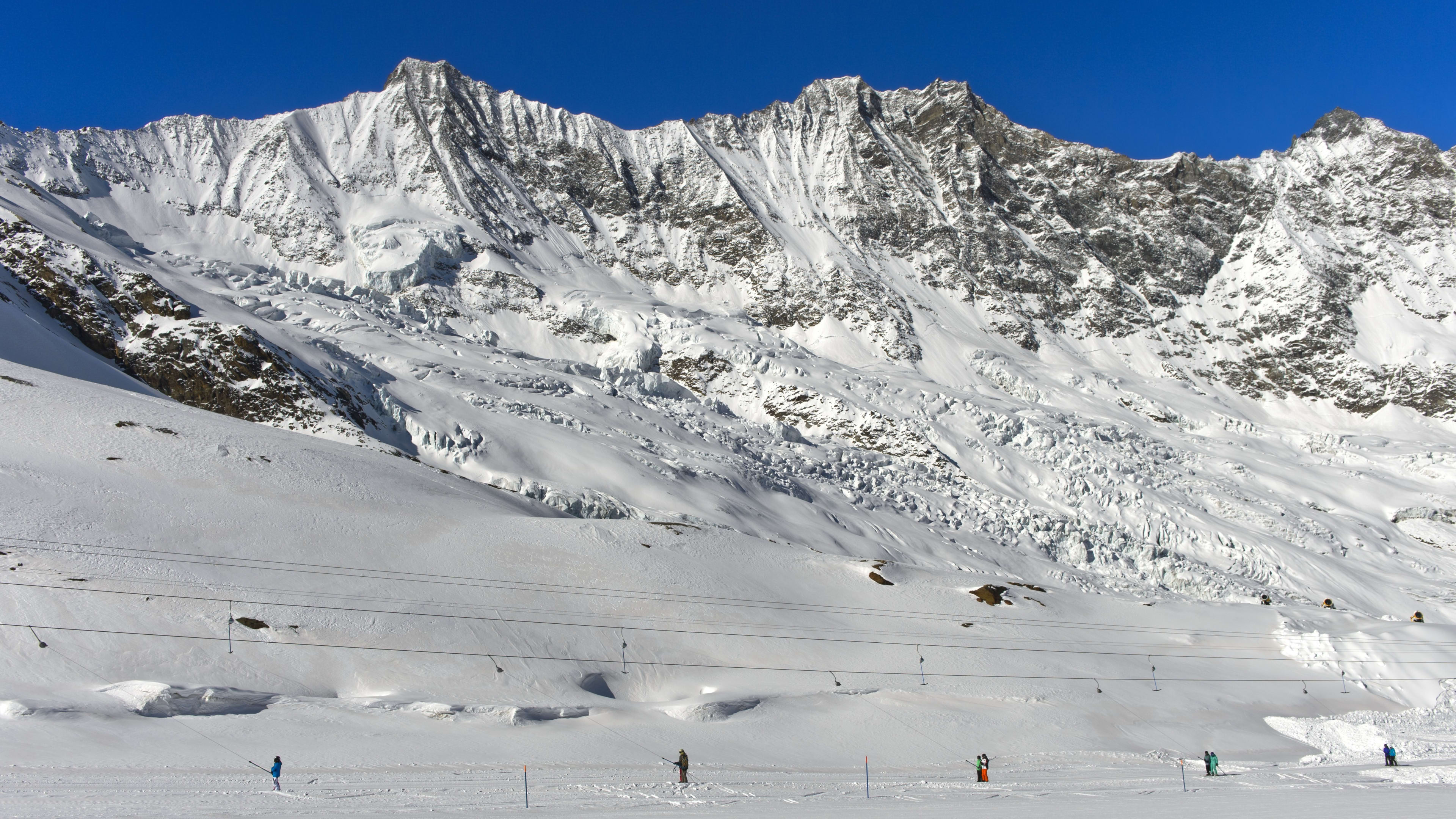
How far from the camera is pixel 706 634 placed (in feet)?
111

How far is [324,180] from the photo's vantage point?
418 feet

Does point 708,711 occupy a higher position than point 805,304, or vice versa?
point 805,304

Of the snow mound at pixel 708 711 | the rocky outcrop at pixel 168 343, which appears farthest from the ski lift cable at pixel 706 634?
the rocky outcrop at pixel 168 343

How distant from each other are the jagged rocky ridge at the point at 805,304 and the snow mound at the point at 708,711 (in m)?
23.6

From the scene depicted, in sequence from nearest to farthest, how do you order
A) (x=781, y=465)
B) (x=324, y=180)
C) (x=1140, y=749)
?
(x=1140, y=749), (x=781, y=465), (x=324, y=180)

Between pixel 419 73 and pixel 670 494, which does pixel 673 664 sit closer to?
pixel 670 494

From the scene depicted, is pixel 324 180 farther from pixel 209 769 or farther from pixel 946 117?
pixel 209 769

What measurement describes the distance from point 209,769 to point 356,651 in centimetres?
900

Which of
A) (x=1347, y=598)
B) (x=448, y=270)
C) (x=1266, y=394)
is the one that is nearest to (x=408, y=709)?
(x=1347, y=598)

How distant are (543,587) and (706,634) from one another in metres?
6.36

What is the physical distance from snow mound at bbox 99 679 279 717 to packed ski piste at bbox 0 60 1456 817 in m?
0.11

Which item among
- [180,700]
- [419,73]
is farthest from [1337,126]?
[180,700]

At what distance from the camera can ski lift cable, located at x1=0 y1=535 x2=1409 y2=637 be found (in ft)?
93.8

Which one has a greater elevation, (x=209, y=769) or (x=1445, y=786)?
(x=209, y=769)
